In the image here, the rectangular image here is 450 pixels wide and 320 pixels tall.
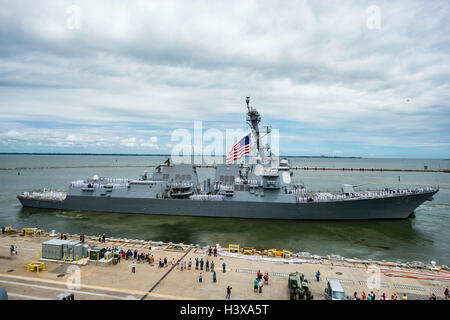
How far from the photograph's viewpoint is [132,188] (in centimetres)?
2950

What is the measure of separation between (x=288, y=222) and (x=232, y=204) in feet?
19.2

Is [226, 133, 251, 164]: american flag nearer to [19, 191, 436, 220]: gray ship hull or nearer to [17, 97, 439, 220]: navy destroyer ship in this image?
[17, 97, 439, 220]: navy destroyer ship

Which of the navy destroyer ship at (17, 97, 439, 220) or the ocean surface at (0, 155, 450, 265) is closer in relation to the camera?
the ocean surface at (0, 155, 450, 265)

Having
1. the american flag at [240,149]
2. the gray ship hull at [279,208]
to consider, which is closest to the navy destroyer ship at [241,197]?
the gray ship hull at [279,208]

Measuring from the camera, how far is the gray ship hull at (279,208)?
84.9 feet

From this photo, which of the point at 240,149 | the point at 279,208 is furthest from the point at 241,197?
the point at 240,149

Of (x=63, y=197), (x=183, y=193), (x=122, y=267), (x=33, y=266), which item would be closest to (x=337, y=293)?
(x=122, y=267)

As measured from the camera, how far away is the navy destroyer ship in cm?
2611

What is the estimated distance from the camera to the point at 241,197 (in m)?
27.3

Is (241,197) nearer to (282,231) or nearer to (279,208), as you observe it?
(279,208)

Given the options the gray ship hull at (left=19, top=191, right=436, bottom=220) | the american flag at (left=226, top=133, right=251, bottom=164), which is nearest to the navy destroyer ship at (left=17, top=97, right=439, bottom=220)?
the gray ship hull at (left=19, top=191, right=436, bottom=220)
